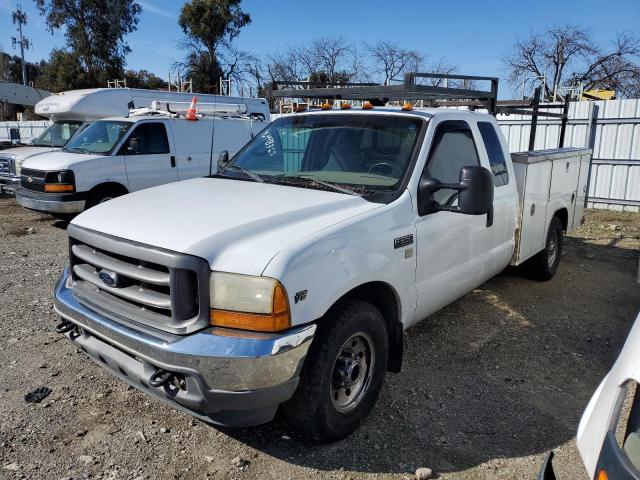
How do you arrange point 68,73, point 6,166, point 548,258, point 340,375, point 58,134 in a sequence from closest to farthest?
point 340,375 < point 548,258 < point 6,166 < point 58,134 < point 68,73

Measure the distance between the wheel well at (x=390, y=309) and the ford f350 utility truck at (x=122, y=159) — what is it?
523 centimetres

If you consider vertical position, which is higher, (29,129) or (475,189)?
(29,129)

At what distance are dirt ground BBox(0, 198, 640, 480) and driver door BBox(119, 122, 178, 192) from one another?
3937mm

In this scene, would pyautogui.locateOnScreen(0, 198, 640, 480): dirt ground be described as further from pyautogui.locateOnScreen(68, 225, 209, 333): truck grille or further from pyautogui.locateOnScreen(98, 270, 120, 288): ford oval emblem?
pyautogui.locateOnScreen(98, 270, 120, 288): ford oval emblem

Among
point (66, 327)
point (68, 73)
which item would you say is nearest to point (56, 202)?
point (66, 327)

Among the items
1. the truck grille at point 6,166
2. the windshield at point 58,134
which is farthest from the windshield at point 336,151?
the windshield at point 58,134

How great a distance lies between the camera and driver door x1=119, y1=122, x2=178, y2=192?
909 cm

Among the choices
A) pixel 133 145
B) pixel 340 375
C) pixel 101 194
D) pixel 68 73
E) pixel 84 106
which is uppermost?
pixel 68 73

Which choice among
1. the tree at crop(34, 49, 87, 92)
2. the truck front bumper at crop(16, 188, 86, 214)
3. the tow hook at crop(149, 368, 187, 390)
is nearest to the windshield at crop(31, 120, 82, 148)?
the truck front bumper at crop(16, 188, 86, 214)

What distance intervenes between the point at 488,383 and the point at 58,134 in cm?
1183

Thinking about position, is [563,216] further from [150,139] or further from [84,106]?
[84,106]

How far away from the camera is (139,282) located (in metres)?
2.74

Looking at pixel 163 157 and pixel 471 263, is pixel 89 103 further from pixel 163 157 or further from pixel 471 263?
pixel 471 263

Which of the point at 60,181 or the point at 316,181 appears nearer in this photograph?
the point at 316,181
